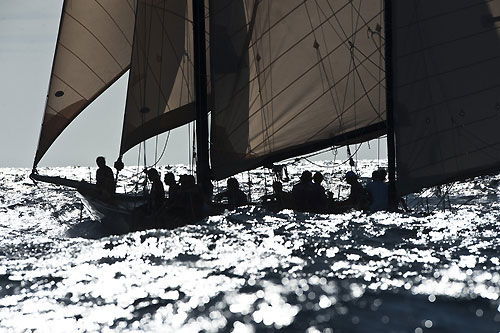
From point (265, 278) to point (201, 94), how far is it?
10.7 meters

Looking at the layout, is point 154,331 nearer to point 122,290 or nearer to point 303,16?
point 122,290

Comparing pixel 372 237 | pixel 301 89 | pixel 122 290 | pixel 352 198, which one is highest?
pixel 301 89

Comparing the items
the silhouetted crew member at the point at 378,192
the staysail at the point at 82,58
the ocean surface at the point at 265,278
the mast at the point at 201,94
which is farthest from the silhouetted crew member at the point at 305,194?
the staysail at the point at 82,58

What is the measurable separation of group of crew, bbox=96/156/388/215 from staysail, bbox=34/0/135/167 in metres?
4.01

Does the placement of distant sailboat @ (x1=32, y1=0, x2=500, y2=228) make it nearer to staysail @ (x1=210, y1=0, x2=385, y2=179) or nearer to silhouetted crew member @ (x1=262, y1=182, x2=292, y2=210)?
staysail @ (x1=210, y1=0, x2=385, y2=179)

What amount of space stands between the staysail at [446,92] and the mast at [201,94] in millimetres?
4603

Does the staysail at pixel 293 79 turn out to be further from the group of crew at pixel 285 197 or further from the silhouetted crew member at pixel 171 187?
the silhouetted crew member at pixel 171 187

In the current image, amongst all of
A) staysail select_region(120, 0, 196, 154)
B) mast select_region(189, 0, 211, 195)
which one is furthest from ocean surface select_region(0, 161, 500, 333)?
staysail select_region(120, 0, 196, 154)

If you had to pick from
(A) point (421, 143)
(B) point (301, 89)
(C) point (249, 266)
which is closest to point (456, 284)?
(C) point (249, 266)

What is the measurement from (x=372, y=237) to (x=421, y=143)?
3.91 metres

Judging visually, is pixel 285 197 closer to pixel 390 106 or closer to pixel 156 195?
pixel 156 195

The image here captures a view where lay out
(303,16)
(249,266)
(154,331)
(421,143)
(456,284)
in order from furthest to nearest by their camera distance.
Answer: (303,16) < (421,143) < (249,266) < (456,284) < (154,331)

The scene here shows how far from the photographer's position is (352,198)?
20.5 meters

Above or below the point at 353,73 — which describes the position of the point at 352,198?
below
